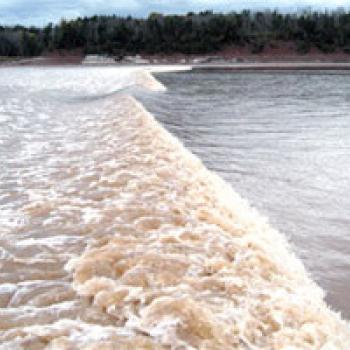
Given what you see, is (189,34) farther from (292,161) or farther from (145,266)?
(145,266)

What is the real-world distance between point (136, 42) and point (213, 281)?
9604 cm

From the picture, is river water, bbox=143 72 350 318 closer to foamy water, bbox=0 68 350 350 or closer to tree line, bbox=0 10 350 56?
foamy water, bbox=0 68 350 350

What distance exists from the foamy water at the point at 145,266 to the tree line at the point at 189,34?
8720 cm

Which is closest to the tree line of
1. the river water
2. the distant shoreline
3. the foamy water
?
the distant shoreline

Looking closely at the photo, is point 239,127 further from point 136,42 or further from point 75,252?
point 136,42

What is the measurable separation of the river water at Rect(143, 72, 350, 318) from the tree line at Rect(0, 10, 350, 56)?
7296 cm

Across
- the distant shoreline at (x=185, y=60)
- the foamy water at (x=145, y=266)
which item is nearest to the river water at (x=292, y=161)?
the foamy water at (x=145, y=266)

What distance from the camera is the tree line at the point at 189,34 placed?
91312 mm

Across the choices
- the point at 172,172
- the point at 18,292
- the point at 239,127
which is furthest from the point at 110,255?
the point at 239,127

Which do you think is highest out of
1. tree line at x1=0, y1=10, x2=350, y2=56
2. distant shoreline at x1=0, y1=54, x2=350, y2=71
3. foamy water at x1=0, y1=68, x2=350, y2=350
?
tree line at x1=0, y1=10, x2=350, y2=56

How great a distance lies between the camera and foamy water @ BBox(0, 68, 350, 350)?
3885mm

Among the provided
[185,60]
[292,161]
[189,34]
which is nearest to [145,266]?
[292,161]

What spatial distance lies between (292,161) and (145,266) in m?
5.88

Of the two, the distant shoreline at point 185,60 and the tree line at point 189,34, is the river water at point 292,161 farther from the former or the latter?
the tree line at point 189,34
